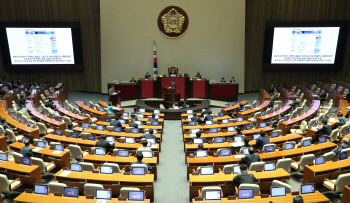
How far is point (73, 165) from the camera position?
6.50 metres

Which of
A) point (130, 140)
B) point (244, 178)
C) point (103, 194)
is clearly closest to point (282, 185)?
point (244, 178)

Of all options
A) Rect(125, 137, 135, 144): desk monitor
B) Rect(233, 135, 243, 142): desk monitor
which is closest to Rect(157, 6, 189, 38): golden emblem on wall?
Rect(125, 137, 135, 144): desk monitor

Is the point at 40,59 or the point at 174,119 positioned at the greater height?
the point at 40,59

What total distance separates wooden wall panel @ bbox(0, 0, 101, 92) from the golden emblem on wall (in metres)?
4.45

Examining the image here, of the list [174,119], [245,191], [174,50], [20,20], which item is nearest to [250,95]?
[174,50]

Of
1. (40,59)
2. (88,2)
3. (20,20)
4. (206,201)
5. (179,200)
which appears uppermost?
(88,2)

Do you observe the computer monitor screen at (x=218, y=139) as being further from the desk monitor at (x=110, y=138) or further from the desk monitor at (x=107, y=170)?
the desk monitor at (x=107, y=170)

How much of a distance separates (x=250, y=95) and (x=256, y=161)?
1324 centimetres

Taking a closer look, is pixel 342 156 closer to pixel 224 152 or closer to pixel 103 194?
pixel 224 152

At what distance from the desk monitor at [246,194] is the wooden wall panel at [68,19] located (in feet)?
53.3

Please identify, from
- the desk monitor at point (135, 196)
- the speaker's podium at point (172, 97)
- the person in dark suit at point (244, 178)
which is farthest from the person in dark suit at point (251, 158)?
the speaker's podium at point (172, 97)

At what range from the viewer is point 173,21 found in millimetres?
18406

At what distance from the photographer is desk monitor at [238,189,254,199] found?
5355mm

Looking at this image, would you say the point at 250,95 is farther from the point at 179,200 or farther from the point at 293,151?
the point at 179,200
